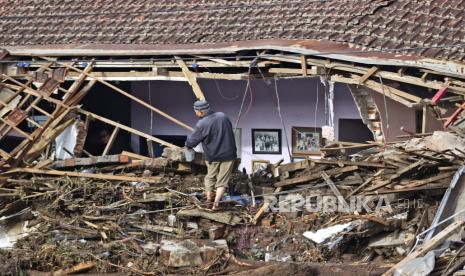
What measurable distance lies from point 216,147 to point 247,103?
163 inches

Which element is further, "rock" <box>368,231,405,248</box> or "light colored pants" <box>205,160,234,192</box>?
"light colored pants" <box>205,160,234,192</box>

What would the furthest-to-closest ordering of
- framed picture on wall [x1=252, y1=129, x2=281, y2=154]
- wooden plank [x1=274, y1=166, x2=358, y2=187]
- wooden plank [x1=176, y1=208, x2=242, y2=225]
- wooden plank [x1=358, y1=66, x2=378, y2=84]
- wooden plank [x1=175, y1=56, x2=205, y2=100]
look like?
1. framed picture on wall [x1=252, y1=129, x2=281, y2=154]
2. wooden plank [x1=175, y1=56, x2=205, y2=100]
3. wooden plank [x1=358, y1=66, x2=378, y2=84]
4. wooden plank [x1=274, y1=166, x2=358, y2=187]
5. wooden plank [x1=176, y1=208, x2=242, y2=225]

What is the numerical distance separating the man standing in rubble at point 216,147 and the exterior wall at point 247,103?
295 centimetres

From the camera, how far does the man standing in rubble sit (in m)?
13.2

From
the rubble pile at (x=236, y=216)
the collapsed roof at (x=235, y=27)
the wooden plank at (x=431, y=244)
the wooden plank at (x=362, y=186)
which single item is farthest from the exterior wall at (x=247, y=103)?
the wooden plank at (x=431, y=244)

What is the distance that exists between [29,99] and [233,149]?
4.69 metres

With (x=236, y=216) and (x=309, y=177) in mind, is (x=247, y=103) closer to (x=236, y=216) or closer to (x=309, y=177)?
(x=309, y=177)

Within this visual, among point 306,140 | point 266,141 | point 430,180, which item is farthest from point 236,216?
point 266,141

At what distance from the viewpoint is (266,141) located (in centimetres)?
1727

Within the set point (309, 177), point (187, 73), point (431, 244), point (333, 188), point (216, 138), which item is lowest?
point (431, 244)

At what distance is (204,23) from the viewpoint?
16797 mm

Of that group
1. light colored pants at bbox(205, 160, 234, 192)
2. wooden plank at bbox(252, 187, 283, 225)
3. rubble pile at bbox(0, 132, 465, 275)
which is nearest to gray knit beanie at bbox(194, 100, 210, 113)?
light colored pants at bbox(205, 160, 234, 192)

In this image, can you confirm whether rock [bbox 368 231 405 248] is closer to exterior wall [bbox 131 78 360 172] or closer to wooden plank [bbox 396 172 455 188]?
wooden plank [bbox 396 172 455 188]

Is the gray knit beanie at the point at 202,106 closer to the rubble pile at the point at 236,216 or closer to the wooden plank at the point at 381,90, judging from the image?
the rubble pile at the point at 236,216
